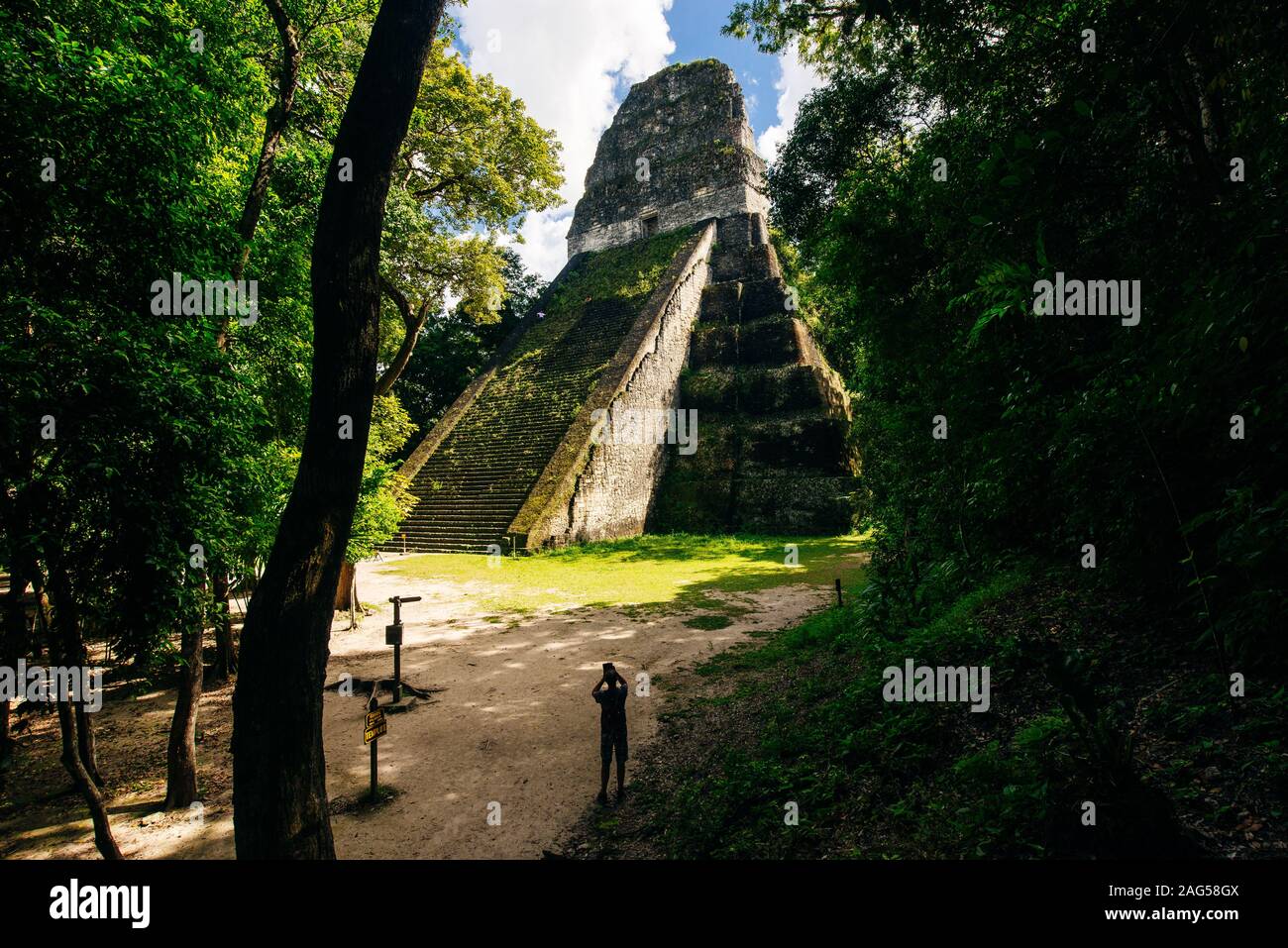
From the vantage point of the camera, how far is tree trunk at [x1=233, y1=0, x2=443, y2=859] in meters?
2.63

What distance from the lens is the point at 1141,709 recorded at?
9.81 ft

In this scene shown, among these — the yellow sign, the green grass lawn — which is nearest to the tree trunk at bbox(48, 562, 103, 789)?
the yellow sign

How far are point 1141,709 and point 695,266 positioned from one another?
24.6 m

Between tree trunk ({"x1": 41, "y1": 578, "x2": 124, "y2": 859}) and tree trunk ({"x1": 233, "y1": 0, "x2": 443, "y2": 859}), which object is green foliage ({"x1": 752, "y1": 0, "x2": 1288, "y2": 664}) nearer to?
tree trunk ({"x1": 233, "y1": 0, "x2": 443, "y2": 859})

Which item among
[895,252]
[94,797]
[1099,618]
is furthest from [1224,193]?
[94,797]

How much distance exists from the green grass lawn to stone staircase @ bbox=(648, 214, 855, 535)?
1.46 meters

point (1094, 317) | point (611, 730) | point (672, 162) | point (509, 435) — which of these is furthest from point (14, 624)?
point (672, 162)

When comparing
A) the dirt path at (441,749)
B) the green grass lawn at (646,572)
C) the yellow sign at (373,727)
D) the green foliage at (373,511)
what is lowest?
the dirt path at (441,749)

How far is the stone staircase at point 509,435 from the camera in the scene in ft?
55.6

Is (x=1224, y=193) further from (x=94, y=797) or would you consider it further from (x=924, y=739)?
(x=94, y=797)

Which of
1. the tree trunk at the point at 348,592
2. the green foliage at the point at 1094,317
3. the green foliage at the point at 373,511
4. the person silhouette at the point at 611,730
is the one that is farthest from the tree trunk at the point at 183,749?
A: the green foliage at the point at 1094,317

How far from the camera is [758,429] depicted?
20.8 m

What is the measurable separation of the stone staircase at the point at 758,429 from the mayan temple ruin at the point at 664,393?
0.06m

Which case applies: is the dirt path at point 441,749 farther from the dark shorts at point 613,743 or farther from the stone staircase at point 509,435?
the stone staircase at point 509,435
